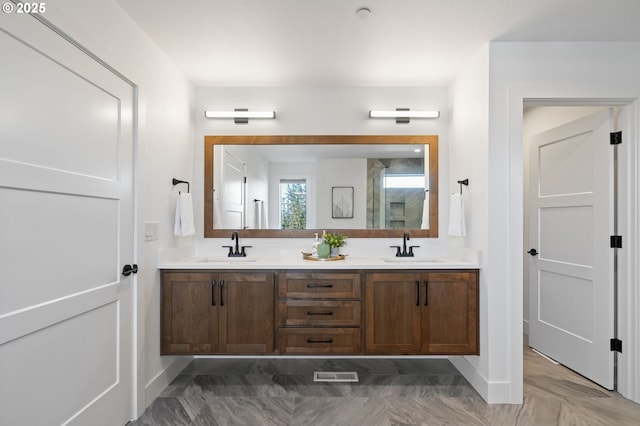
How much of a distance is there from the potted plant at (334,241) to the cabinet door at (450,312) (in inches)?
29.2

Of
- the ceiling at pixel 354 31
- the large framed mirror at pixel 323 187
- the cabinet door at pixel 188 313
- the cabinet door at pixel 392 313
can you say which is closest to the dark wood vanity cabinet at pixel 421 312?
the cabinet door at pixel 392 313

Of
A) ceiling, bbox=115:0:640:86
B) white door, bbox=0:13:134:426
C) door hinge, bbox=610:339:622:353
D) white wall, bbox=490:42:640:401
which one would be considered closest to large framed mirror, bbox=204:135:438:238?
ceiling, bbox=115:0:640:86

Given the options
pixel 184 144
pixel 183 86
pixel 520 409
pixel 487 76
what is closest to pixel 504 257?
pixel 520 409

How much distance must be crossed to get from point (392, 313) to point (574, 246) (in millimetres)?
1620

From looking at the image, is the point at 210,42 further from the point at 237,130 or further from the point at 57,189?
the point at 57,189

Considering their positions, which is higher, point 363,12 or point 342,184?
point 363,12

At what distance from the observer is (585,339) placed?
261cm

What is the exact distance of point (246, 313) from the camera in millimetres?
2451

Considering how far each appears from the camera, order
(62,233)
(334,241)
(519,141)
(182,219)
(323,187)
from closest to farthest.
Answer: (62,233) → (519,141) → (182,219) → (334,241) → (323,187)

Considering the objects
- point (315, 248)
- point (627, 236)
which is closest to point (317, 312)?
point (315, 248)

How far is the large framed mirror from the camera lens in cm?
308

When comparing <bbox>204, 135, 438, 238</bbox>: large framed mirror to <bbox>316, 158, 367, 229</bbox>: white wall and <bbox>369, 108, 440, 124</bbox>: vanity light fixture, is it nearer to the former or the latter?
<bbox>316, 158, 367, 229</bbox>: white wall

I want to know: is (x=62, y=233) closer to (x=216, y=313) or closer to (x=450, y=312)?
(x=216, y=313)

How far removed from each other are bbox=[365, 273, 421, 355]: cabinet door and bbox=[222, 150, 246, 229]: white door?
52.8 inches
